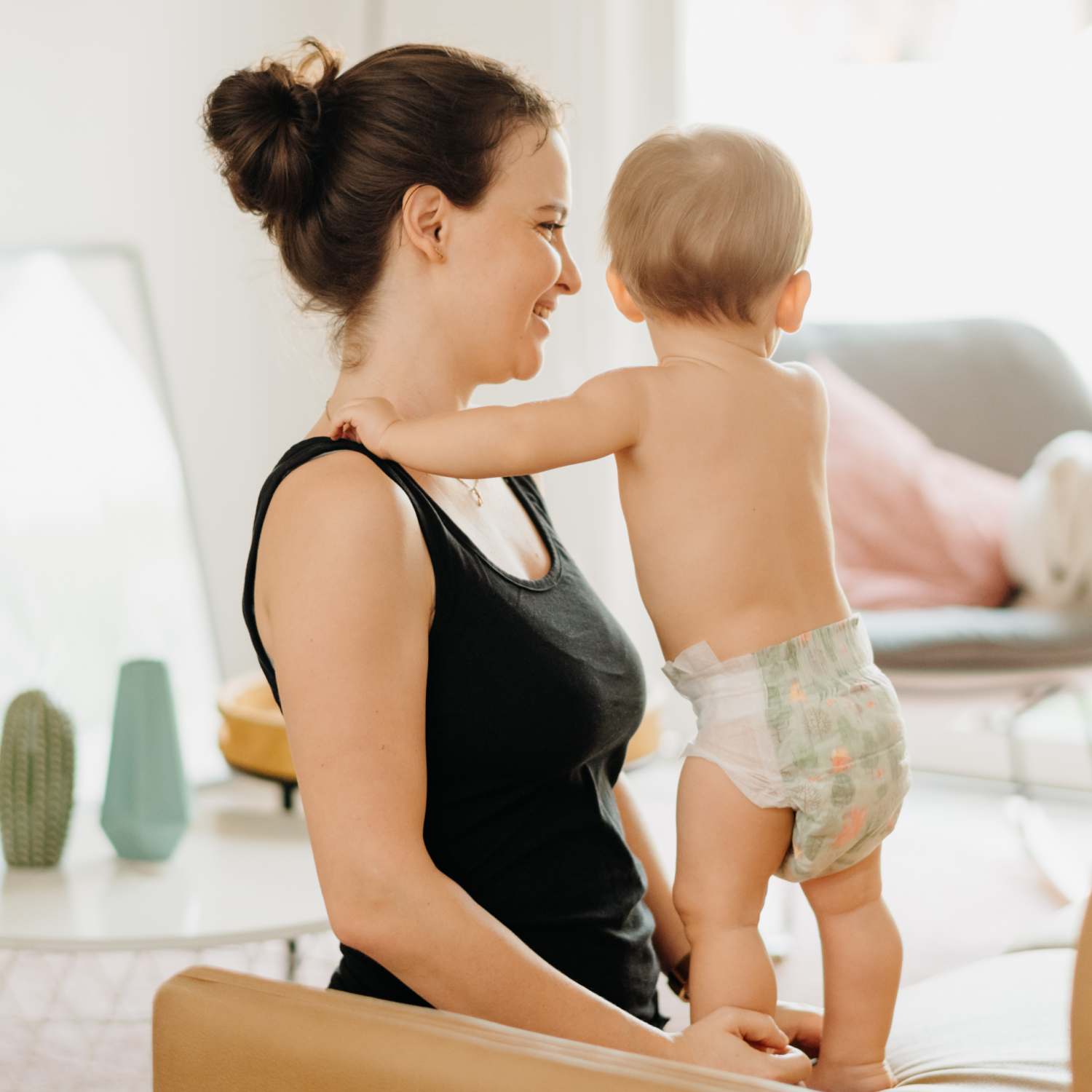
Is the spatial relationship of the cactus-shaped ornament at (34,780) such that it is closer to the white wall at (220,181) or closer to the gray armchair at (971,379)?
the white wall at (220,181)

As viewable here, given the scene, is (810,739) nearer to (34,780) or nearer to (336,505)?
(336,505)

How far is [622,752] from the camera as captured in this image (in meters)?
1.11

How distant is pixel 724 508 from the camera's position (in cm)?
107

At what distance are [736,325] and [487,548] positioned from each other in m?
0.30

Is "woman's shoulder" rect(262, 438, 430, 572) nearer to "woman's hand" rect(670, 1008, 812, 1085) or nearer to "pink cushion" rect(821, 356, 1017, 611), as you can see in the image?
"woman's hand" rect(670, 1008, 812, 1085)

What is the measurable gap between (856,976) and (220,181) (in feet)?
8.01

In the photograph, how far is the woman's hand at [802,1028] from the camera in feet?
3.77

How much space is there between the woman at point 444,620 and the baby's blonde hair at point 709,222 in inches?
3.3

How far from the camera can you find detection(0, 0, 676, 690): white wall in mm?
2916

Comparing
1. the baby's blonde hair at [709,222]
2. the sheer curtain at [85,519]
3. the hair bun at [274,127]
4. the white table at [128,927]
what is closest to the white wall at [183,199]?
the sheer curtain at [85,519]

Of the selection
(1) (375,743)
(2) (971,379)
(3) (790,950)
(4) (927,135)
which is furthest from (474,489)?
(4) (927,135)

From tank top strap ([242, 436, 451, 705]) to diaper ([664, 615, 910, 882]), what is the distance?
27 cm

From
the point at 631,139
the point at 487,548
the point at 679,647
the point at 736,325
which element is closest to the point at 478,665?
the point at 487,548

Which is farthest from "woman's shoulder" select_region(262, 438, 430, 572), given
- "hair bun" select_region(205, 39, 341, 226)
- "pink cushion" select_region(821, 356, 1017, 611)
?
"pink cushion" select_region(821, 356, 1017, 611)
